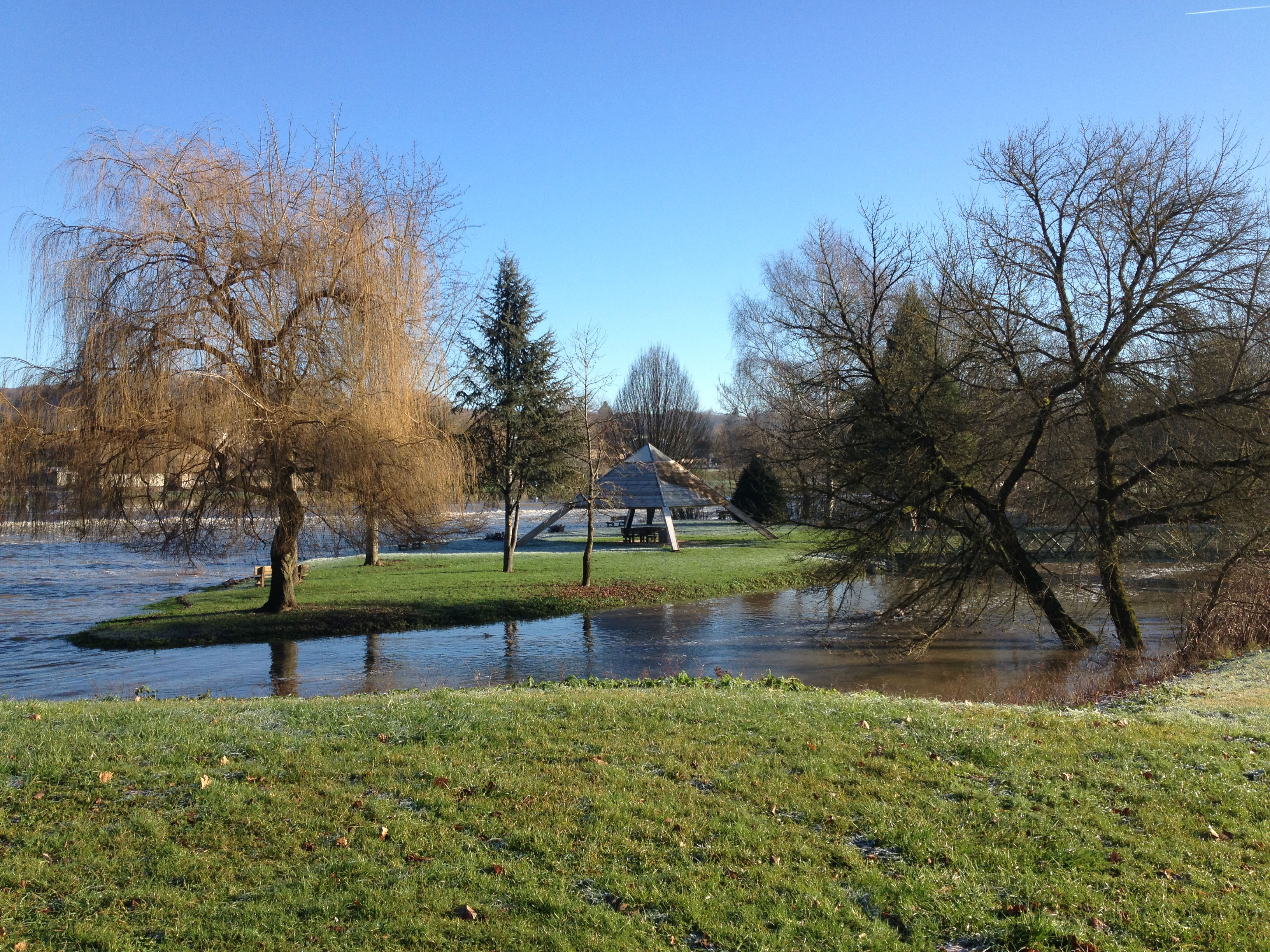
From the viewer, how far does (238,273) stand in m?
14.6

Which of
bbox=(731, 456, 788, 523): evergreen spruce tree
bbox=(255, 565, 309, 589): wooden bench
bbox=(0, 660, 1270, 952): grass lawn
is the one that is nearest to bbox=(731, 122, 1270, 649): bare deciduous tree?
bbox=(0, 660, 1270, 952): grass lawn

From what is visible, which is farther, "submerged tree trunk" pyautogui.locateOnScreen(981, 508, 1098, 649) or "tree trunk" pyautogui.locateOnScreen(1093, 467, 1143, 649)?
"submerged tree trunk" pyautogui.locateOnScreen(981, 508, 1098, 649)

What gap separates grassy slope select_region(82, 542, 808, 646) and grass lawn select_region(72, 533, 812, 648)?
4cm

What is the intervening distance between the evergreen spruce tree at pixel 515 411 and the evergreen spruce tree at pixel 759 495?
13493 millimetres

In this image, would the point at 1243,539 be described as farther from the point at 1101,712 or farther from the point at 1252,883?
the point at 1252,883

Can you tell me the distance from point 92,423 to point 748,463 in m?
30.0

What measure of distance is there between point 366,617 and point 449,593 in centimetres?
309

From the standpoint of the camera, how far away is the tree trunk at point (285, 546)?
599 inches

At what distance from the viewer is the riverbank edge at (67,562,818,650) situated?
52.9 feet

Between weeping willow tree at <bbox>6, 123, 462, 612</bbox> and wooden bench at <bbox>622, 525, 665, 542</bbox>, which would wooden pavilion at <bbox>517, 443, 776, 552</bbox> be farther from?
weeping willow tree at <bbox>6, 123, 462, 612</bbox>

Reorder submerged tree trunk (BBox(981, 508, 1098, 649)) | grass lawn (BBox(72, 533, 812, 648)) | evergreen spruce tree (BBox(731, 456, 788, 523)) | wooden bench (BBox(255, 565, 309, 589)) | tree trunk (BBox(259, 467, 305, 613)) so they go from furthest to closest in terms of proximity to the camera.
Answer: evergreen spruce tree (BBox(731, 456, 788, 523)), wooden bench (BBox(255, 565, 309, 589)), grass lawn (BBox(72, 533, 812, 648)), tree trunk (BBox(259, 467, 305, 613)), submerged tree trunk (BBox(981, 508, 1098, 649))

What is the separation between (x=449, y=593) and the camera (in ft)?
68.2

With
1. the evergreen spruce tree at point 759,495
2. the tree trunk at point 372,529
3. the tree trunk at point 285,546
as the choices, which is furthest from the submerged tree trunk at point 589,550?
the evergreen spruce tree at point 759,495

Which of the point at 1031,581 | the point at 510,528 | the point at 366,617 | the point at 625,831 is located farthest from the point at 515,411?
the point at 625,831
